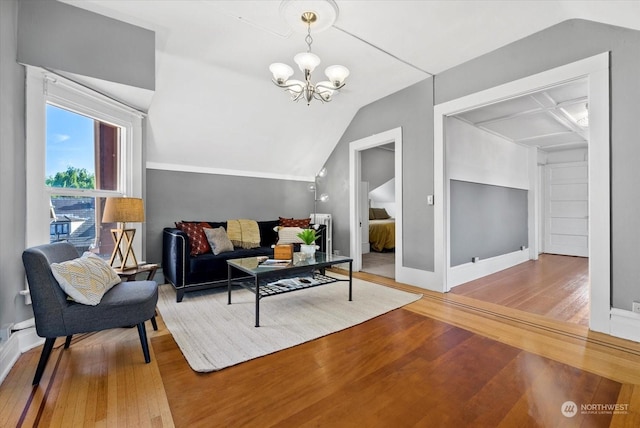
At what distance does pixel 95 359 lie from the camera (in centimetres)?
196

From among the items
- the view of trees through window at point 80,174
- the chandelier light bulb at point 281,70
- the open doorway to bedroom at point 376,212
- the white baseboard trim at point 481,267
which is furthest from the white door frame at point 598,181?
the view of trees through window at point 80,174

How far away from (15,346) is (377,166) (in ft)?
22.1

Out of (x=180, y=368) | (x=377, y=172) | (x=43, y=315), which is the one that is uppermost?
(x=377, y=172)

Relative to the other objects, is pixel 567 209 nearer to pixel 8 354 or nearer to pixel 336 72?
pixel 336 72

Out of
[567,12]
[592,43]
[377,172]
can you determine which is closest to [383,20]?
[567,12]

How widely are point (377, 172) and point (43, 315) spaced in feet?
21.9

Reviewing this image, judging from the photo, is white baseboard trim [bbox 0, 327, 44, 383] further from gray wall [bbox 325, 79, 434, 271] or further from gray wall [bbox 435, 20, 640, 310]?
gray wall [bbox 435, 20, 640, 310]

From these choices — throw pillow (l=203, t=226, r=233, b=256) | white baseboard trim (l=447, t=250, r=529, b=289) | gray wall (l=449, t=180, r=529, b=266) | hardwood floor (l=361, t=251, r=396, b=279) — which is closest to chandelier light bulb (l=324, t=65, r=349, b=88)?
gray wall (l=449, t=180, r=529, b=266)

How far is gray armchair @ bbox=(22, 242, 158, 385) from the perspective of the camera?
1.70 metres

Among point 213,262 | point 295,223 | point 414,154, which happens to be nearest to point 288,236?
point 295,223

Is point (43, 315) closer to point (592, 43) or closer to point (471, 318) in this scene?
point (471, 318)

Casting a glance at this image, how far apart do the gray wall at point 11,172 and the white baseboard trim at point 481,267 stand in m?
4.18

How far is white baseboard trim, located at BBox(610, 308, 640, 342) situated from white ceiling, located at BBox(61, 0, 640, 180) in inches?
88.3

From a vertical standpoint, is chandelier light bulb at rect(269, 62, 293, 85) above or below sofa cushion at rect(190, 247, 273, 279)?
above
